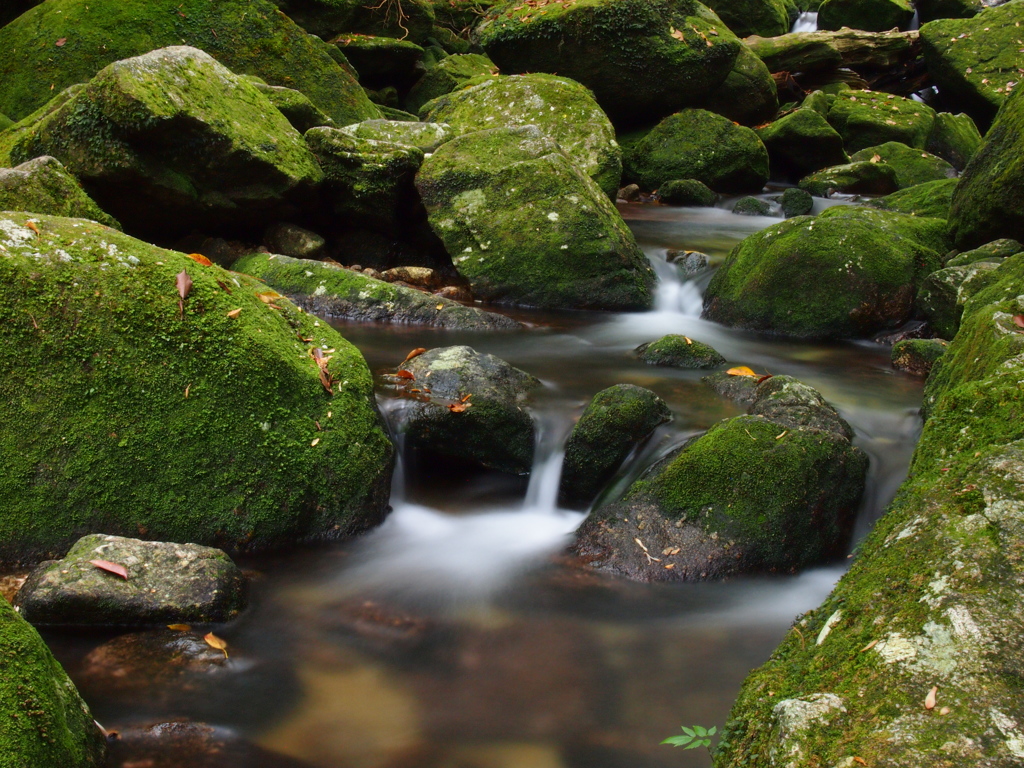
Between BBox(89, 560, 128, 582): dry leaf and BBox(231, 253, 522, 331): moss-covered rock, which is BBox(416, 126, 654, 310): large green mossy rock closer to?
BBox(231, 253, 522, 331): moss-covered rock

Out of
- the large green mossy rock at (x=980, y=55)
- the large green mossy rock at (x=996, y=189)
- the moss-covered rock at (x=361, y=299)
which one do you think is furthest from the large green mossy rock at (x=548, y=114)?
the large green mossy rock at (x=980, y=55)

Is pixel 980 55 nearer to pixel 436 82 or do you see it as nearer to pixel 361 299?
pixel 436 82

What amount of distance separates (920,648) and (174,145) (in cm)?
695

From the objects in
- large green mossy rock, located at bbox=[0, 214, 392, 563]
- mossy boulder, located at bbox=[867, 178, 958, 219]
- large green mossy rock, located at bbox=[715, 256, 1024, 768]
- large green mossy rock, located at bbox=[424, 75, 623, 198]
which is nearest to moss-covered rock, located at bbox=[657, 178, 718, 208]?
large green mossy rock, located at bbox=[424, 75, 623, 198]

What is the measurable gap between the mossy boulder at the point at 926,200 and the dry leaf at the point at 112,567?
9.09 meters

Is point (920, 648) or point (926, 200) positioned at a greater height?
point (926, 200)

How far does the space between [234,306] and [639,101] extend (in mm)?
11763

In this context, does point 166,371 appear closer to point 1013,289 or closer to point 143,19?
point 1013,289

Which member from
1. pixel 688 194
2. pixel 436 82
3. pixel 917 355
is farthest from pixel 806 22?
pixel 917 355

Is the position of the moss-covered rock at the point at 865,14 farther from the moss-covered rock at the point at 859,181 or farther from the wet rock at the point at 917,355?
the wet rock at the point at 917,355

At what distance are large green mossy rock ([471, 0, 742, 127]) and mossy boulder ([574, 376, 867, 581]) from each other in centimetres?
1080

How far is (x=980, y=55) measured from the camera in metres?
17.2

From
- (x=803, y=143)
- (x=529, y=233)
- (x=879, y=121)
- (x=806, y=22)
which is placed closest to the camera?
(x=529, y=233)

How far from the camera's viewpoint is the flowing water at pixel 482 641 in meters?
2.75
